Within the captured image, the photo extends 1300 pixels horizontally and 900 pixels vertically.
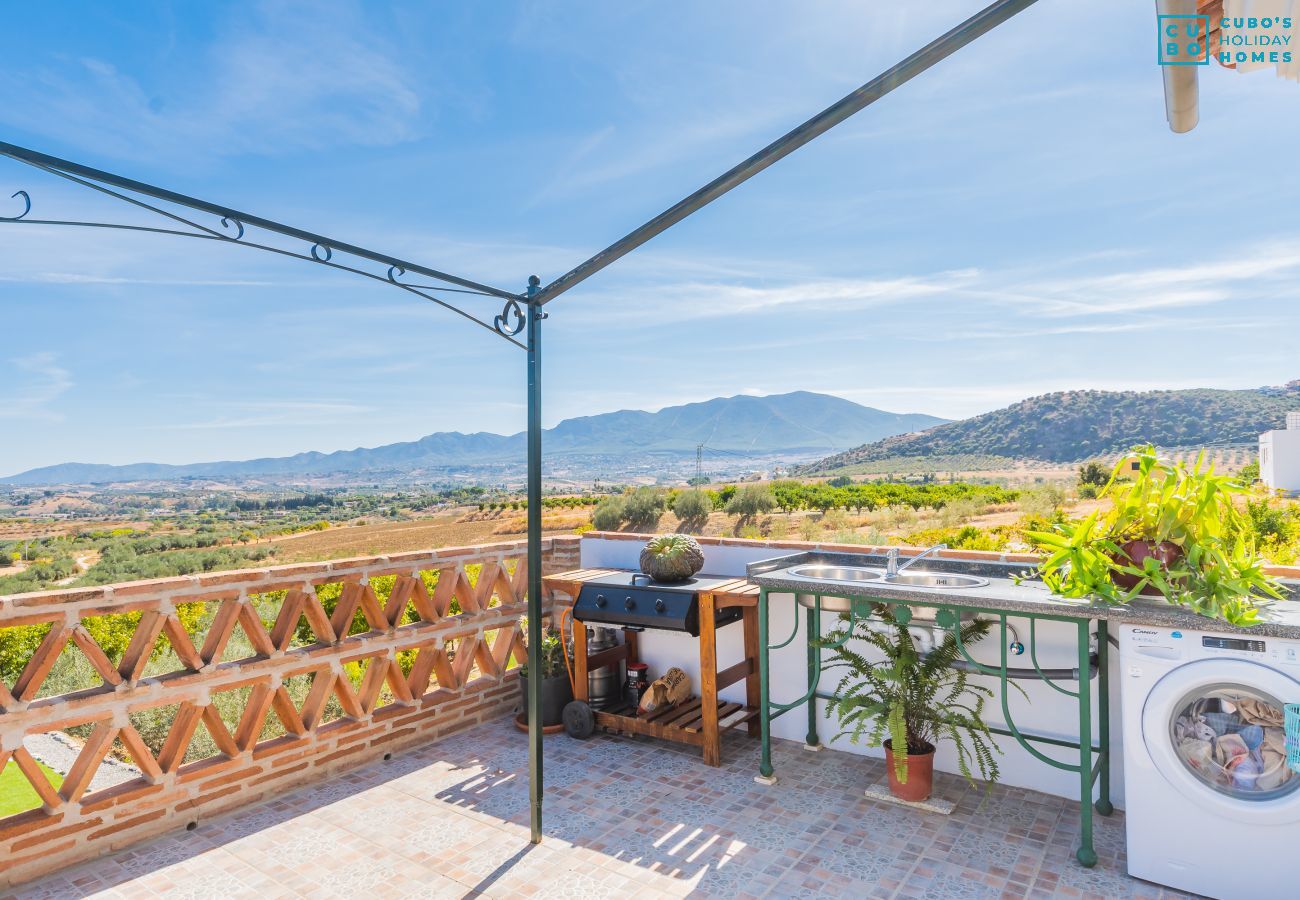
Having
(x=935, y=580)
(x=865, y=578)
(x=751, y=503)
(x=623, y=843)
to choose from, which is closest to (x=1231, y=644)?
(x=935, y=580)

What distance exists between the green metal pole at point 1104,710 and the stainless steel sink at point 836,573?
0.88 m

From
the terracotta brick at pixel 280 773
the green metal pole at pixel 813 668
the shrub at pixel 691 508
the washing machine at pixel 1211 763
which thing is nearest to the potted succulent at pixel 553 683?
the terracotta brick at pixel 280 773

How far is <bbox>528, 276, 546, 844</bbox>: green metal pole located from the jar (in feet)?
4.43

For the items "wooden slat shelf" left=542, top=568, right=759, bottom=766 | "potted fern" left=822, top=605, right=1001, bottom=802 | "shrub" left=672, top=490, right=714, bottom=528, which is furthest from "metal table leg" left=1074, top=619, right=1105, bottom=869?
"shrub" left=672, top=490, right=714, bottom=528

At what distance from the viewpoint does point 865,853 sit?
2758mm

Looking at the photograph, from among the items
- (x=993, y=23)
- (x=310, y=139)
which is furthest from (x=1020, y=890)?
(x=310, y=139)

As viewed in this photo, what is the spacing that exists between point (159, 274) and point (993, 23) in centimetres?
1976

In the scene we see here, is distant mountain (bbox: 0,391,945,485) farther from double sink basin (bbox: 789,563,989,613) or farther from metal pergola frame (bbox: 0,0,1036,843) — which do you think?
metal pergola frame (bbox: 0,0,1036,843)

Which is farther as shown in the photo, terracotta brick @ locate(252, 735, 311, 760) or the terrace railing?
terracotta brick @ locate(252, 735, 311, 760)

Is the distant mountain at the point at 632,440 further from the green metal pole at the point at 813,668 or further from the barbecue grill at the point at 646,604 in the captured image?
the green metal pole at the point at 813,668

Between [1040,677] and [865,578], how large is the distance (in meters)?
0.77

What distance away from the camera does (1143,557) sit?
8.43ft

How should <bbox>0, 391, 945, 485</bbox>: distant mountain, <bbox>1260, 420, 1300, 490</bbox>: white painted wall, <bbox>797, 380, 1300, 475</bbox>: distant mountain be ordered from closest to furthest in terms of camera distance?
<bbox>1260, 420, 1300, 490</bbox>: white painted wall, <bbox>797, 380, 1300, 475</bbox>: distant mountain, <bbox>0, 391, 945, 485</bbox>: distant mountain

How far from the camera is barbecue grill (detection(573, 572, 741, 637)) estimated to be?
355 centimetres
